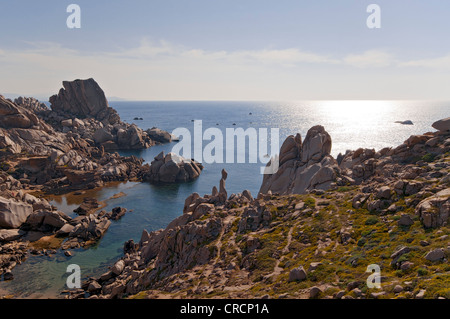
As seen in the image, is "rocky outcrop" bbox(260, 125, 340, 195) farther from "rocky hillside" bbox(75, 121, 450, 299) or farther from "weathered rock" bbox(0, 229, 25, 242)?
"weathered rock" bbox(0, 229, 25, 242)

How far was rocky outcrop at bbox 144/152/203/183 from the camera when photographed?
119438 mm

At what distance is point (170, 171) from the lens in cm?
11988

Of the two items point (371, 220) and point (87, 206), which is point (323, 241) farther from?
point (87, 206)

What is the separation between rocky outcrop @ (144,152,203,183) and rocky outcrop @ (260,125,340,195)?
5738cm

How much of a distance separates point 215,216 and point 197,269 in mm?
10402

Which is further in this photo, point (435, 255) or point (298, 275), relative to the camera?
point (298, 275)

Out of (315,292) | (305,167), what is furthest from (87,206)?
(315,292)

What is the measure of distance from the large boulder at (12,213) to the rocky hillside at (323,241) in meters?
29.2

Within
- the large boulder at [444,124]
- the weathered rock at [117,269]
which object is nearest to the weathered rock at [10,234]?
the weathered rock at [117,269]

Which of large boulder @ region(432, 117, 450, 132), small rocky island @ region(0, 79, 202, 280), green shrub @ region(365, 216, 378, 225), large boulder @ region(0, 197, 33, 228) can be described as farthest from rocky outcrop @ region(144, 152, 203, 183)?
green shrub @ region(365, 216, 378, 225)

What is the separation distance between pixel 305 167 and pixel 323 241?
101 feet

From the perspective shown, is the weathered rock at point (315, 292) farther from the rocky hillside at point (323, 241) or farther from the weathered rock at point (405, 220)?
the weathered rock at point (405, 220)

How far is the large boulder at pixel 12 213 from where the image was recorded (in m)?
66.1
